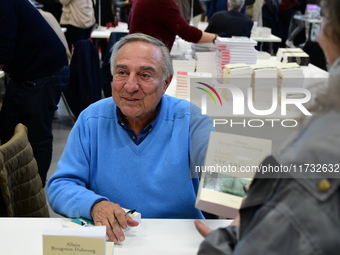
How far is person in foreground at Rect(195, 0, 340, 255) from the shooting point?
62 centimetres

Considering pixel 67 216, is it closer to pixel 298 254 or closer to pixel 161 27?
pixel 298 254

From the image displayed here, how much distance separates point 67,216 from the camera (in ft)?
5.23

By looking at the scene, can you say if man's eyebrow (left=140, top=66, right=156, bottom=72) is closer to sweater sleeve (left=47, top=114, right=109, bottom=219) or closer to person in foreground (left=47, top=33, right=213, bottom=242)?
person in foreground (left=47, top=33, right=213, bottom=242)

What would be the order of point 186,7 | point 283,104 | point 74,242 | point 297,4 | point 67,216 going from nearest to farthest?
point 74,242, point 67,216, point 283,104, point 186,7, point 297,4

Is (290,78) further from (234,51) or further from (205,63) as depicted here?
(205,63)

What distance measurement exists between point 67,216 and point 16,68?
1798mm

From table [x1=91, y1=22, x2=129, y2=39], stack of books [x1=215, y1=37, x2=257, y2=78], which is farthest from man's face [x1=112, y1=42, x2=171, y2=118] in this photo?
table [x1=91, y1=22, x2=129, y2=39]

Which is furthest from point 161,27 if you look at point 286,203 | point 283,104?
point 286,203

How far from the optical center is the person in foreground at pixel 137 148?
1717 millimetres

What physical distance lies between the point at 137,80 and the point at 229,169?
71 cm

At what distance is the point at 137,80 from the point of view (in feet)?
6.00

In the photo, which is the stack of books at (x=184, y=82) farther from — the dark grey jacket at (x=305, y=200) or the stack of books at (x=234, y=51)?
the dark grey jacket at (x=305, y=200)

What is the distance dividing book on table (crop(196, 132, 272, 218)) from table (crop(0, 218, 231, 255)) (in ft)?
0.66

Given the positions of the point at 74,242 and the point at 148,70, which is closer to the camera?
the point at 74,242
